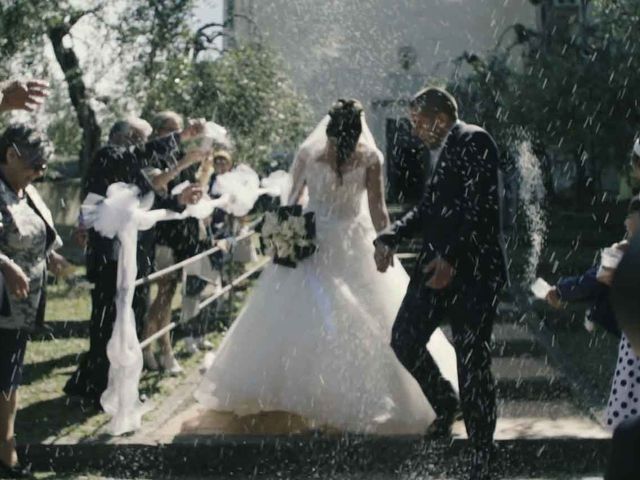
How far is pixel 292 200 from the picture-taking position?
7512mm

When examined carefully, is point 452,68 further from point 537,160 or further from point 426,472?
point 426,472

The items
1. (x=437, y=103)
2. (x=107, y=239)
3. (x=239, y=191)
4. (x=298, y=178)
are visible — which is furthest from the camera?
A: (x=239, y=191)

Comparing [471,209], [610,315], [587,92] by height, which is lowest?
[610,315]

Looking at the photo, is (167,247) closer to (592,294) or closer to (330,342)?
(330,342)

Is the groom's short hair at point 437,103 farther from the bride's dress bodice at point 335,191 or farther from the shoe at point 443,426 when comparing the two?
the shoe at point 443,426

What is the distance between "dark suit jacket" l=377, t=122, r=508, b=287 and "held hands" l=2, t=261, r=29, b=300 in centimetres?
195

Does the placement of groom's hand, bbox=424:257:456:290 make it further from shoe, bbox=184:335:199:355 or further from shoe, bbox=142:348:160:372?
shoe, bbox=184:335:199:355

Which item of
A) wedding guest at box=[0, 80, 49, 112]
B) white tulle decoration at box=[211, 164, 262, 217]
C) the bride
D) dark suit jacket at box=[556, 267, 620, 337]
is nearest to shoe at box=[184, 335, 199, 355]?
white tulle decoration at box=[211, 164, 262, 217]

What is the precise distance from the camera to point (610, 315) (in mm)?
4695

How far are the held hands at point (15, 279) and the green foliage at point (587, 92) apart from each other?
1284 cm

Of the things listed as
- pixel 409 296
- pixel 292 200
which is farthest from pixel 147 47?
pixel 409 296

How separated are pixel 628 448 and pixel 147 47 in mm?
17369

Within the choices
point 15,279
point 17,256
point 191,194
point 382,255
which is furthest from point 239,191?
point 15,279

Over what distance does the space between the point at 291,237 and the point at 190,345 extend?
9.57 feet
